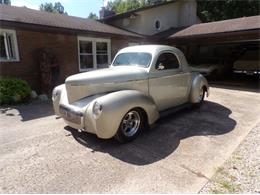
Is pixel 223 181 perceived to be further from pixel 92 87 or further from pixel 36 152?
pixel 36 152

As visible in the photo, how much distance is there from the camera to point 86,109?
3.72 metres

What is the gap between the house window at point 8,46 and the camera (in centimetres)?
806

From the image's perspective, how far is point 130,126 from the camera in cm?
418

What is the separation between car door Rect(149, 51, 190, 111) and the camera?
15.7ft

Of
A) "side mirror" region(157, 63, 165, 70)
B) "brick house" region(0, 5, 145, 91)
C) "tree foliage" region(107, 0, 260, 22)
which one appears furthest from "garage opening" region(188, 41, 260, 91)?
"tree foliage" region(107, 0, 260, 22)

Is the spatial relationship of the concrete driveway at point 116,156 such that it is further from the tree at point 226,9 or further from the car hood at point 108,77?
the tree at point 226,9

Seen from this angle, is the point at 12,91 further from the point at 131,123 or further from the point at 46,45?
the point at 131,123

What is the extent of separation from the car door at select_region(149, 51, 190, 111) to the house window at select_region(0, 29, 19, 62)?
21.4ft

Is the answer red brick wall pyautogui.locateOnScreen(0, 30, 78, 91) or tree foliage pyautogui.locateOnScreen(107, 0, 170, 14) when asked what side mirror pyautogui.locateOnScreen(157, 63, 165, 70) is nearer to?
red brick wall pyautogui.locateOnScreen(0, 30, 78, 91)

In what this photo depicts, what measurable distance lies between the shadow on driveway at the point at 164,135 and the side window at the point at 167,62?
143 centimetres

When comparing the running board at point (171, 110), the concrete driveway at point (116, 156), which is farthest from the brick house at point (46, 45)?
the running board at point (171, 110)

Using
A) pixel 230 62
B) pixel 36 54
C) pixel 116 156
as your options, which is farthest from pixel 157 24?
pixel 116 156

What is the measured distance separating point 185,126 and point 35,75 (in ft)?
23.3

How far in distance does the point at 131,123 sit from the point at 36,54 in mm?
6838
